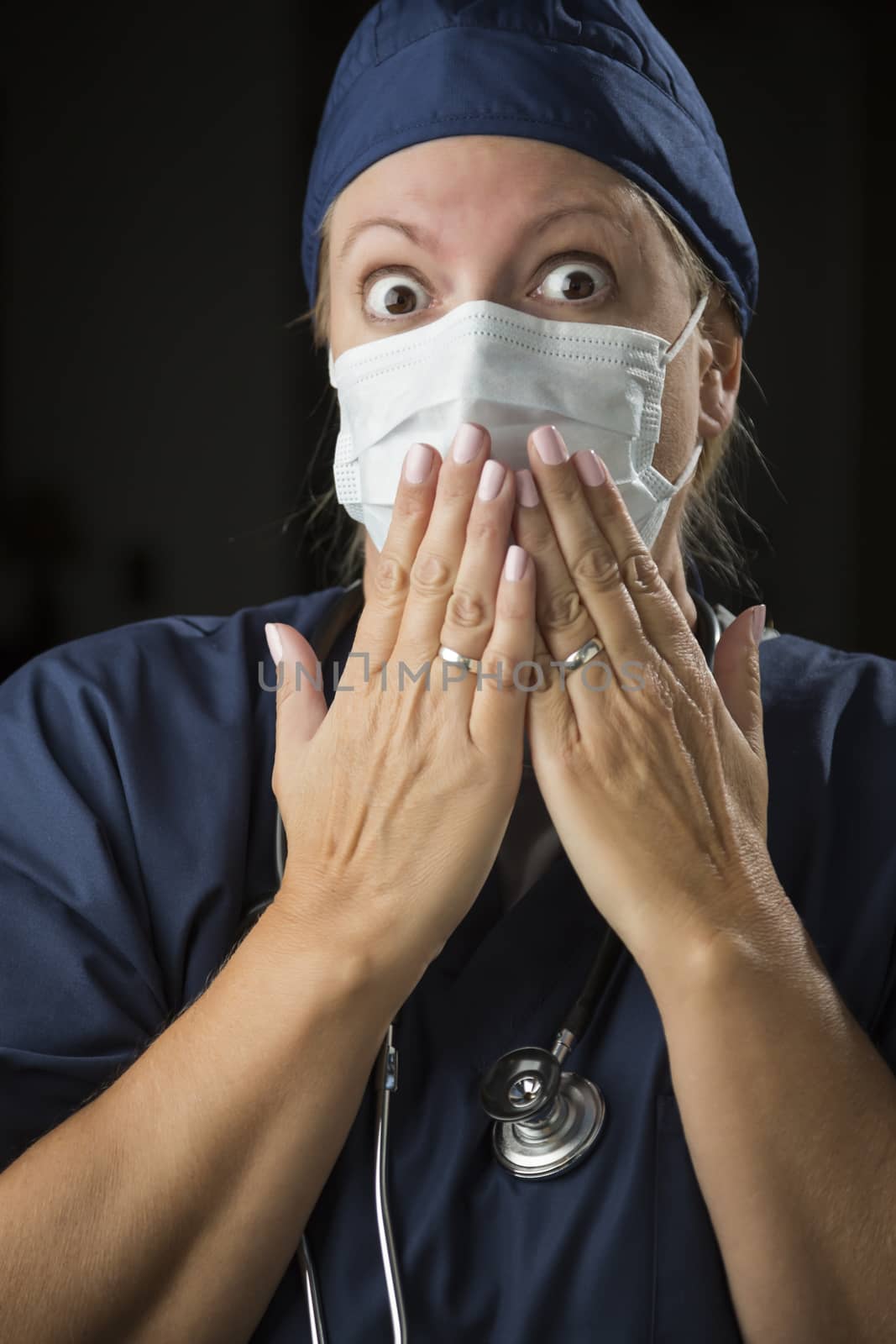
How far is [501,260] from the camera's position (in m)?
1.35

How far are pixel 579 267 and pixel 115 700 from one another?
0.68 metres

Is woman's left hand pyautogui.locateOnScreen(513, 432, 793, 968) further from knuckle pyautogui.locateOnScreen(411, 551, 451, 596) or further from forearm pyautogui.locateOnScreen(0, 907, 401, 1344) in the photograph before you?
forearm pyautogui.locateOnScreen(0, 907, 401, 1344)

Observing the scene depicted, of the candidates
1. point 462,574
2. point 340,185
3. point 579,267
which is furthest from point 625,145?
point 462,574

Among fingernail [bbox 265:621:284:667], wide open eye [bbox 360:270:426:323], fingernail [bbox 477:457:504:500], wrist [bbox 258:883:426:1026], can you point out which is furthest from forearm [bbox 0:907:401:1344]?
wide open eye [bbox 360:270:426:323]

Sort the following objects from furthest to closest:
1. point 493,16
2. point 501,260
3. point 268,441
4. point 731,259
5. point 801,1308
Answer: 1. point 268,441
2. point 731,259
3. point 493,16
4. point 501,260
5. point 801,1308

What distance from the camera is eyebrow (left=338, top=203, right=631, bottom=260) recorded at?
1363 millimetres

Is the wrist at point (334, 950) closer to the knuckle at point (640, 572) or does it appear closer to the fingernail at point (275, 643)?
the fingernail at point (275, 643)

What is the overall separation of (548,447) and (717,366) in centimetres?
49

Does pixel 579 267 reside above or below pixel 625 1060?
above

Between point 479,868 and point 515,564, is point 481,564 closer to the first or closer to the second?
point 515,564

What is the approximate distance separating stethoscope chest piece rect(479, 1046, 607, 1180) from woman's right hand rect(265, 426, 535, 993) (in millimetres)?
127

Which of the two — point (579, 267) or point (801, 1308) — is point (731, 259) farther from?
point (801, 1308)

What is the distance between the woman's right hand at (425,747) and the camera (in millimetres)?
1214

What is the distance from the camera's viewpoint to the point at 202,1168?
114 cm
